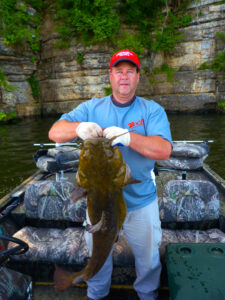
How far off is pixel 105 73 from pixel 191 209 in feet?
81.6

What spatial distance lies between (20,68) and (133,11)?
52.8 ft

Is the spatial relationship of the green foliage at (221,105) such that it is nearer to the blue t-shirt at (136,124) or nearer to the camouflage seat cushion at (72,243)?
the camouflage seat cushion at (72,243)

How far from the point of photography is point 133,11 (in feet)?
88.2

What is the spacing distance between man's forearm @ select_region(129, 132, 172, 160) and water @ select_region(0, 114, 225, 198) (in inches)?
286

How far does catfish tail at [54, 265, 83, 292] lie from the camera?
83.2 inches

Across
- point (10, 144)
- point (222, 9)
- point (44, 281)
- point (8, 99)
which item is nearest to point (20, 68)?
point (8, 99)

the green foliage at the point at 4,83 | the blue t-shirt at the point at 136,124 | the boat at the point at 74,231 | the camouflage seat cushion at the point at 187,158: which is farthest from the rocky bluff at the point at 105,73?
the blue t-shirt at the point at 136,124

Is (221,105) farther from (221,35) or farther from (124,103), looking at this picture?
(124,103)

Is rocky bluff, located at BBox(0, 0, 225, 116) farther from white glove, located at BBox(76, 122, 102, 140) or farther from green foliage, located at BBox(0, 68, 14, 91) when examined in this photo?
white glove, located at BBox(76, 122, 102, 140)

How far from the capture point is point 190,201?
3.64 m

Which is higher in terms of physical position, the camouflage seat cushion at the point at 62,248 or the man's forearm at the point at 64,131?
the man's forearm at the point at 64,131

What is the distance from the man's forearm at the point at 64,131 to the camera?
2343mm

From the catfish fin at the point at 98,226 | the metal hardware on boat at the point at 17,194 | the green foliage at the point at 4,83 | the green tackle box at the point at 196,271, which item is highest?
the green foliage at the point at 4,83

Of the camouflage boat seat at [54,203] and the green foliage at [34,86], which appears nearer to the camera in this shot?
the camouflage boat seat at [54,203]
